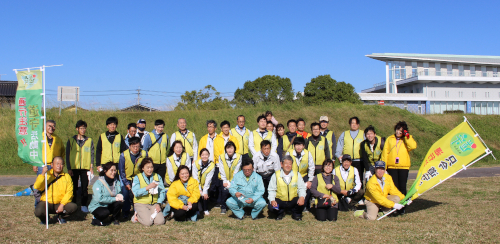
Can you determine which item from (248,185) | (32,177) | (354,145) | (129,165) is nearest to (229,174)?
(248,185)

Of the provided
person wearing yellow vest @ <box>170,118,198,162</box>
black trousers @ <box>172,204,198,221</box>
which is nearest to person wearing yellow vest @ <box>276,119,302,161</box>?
person wearing yellow vest @ <box>170,118,198,162</box>

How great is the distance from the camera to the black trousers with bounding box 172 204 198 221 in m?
5.66

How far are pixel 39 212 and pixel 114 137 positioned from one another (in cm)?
185

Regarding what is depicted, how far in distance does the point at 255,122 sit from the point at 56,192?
38.6 feet

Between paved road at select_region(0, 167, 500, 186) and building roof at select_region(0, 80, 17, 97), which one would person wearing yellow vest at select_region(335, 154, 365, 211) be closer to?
paved road at select_region(0, 167, 500, 186)

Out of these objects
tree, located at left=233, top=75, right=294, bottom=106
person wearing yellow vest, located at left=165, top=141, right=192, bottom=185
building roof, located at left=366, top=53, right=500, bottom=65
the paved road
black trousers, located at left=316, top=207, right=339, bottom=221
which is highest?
building roof, located at left=366, top=53, right=500, bottom=65

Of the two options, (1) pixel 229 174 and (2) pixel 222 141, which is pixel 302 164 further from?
(2) pixel 222 141

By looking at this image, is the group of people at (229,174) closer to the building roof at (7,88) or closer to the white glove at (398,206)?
the white glove at (398,206)

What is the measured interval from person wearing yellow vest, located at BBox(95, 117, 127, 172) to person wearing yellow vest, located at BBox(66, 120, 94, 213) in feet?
0.64

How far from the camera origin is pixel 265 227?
5340 mm

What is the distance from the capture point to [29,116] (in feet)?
18.0

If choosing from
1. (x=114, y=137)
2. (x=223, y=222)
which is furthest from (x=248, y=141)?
(x=114, y=137)

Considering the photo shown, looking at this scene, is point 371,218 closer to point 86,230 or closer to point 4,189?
point 86,230

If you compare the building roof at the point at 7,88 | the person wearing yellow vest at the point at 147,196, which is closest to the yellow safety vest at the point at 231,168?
the person wearing yellow vest at the point at 147,196
